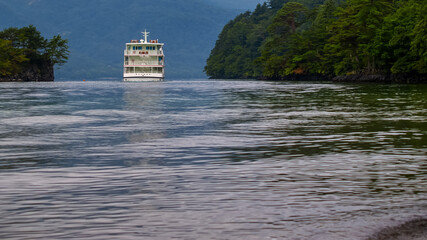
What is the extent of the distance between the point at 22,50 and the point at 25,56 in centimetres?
187

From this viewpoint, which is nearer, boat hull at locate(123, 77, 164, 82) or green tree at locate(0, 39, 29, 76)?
boat hull at locate(123, 77, 164, 82)

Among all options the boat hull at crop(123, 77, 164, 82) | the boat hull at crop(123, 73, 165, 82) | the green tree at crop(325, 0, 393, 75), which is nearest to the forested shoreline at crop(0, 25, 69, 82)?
the boat hull at crop(123, 77, 164, 82)

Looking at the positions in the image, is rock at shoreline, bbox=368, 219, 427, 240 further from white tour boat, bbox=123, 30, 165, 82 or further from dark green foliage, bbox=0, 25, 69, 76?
dark green foliage, bbox=0, 25, 69, 76

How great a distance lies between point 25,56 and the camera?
455 feet

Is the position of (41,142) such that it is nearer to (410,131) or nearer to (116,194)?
(116,194)

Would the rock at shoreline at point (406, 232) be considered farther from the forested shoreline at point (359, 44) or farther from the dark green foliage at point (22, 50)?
the dark green foliage at point (22, 50)

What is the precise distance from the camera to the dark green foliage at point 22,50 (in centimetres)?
12762

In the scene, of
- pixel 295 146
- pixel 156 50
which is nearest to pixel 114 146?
pixel 295 146

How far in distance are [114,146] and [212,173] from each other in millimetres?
4389

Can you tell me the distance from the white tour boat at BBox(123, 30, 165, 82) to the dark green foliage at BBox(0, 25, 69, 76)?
93.0 ft

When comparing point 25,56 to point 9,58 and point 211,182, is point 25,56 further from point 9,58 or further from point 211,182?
point 211,182

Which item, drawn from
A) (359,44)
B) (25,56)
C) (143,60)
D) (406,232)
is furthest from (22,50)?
(406,232)

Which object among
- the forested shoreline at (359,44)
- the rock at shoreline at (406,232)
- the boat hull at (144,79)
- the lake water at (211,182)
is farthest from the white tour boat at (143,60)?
the rock at shoreline at (406,232)

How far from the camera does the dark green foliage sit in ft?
419
